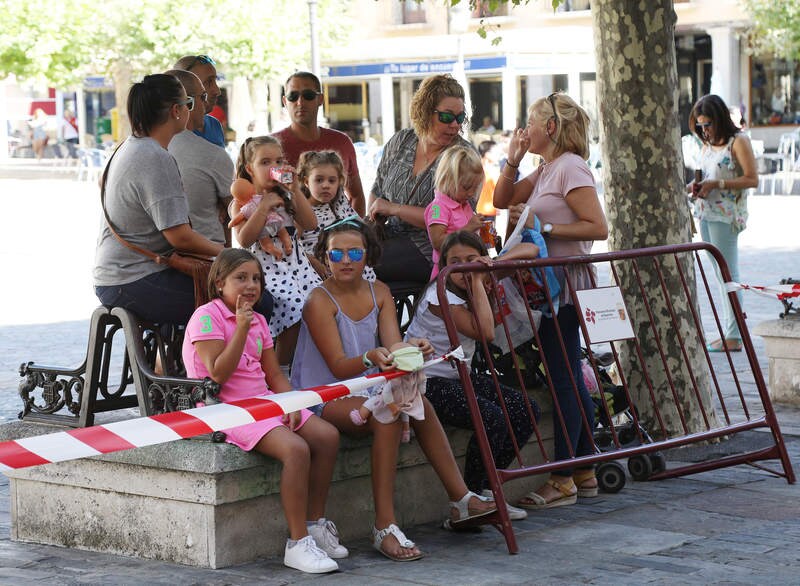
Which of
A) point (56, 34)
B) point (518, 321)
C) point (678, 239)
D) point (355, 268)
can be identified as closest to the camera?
point (355, 268)

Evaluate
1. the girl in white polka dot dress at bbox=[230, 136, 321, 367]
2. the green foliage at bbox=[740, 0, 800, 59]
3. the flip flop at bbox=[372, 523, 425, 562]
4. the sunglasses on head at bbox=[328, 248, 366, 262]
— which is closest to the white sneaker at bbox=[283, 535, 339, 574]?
the flip flop at bbox=[372, 523, 425, 562]

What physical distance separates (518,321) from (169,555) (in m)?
1.93

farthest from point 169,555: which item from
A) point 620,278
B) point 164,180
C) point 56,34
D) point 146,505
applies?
point 56,34

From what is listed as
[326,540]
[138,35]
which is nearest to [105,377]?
[326,540]

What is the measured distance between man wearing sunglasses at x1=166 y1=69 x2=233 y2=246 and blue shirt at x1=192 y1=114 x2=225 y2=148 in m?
0.33

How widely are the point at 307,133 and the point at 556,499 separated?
2.55 m

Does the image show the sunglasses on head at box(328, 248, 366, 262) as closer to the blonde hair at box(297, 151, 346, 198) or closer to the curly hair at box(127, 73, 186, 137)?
the curly hair at box(127, 73, 186, 137)

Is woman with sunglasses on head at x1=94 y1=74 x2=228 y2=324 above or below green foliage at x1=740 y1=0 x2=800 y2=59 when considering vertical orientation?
below

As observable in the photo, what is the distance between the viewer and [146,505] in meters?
5.43

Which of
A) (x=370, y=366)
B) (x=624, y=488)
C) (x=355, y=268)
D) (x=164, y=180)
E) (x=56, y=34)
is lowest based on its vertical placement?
(x=624, y=488)

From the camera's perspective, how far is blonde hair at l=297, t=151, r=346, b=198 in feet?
22.2

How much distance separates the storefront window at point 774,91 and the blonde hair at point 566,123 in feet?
122

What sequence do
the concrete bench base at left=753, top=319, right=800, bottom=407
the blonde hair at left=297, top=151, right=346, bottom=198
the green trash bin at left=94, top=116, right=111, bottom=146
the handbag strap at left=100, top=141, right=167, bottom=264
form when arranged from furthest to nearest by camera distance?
the green trash bin at left=94, top=116, right=111, bottom=146
the concrete bench base at left=753, top=319, right=800, bottom=407
the blonde hair at left=297, top=151, right=346, bottom=198
the handbag strap at left=100, top=141, right=167, bottom=264

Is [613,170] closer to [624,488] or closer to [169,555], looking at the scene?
[624,488]
